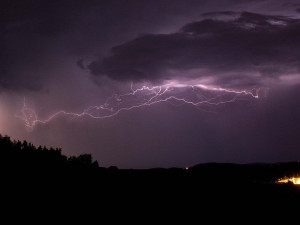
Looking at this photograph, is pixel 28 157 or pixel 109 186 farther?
pixel 28 157

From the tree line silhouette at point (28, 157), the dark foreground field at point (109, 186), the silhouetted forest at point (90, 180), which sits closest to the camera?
the dark foreground field at point (109, 186)

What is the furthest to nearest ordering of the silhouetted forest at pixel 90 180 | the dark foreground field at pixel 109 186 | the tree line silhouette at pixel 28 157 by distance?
1. the tree line silhouette at pixel 28 157
2. the silhouetted forest at pixel 90 180
3. the dark foreground field at pixel 109 186

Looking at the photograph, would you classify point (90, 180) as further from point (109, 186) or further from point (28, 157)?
point (28, 157)

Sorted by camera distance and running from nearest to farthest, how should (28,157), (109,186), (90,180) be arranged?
(109,186)
(90,180)
(28,157)

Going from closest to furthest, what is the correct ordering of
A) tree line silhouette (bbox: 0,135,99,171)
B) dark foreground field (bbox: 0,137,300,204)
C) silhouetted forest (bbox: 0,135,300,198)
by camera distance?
dark foreground field (bbox: 0,137,300,204), silhouetted forest (bbox: 0,135,300,198), tree line silhouette (bbox: 0,135,99,171)

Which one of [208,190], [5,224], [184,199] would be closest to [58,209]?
[5,224]

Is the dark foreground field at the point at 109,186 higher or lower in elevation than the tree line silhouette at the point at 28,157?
lower

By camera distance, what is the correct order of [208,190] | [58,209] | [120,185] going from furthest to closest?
[120,185] < [208,190] < [58,209]

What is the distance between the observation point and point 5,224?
18.3 ft

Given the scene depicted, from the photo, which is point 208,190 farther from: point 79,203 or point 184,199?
point 79,203

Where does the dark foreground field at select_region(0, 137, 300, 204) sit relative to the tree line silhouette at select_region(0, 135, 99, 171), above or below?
below

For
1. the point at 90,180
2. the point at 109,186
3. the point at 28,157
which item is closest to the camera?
the point at 109,186

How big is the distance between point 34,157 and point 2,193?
2.57 meters

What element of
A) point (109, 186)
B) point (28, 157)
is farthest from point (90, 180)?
point (28, 157)
